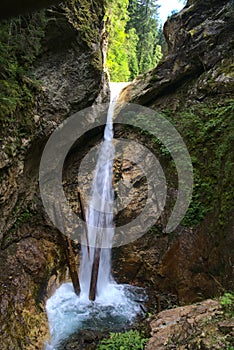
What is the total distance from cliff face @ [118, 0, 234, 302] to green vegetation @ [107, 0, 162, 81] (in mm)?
6073

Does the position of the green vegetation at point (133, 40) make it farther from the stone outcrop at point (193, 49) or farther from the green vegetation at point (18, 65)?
the green vegetation at point (18, 65)

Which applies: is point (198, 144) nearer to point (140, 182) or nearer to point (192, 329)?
point (140, 182)

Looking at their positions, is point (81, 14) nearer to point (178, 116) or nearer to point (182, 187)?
point (178, 116)

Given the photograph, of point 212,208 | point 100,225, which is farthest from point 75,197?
point 212,208

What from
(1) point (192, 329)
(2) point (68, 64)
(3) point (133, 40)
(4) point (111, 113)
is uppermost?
(3) point (133, 40)

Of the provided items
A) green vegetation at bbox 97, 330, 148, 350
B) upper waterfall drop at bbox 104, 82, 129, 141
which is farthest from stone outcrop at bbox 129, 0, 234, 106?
green vegetation at bbox 97, 330, 148, 350

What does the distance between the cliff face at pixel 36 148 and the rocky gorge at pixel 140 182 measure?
0.03m

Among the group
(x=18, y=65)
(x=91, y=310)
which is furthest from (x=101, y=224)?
(x=18, y=65)

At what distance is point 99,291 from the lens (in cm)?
754

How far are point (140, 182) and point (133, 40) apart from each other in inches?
574

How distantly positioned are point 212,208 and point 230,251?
152cm

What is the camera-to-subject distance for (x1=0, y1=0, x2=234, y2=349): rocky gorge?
5707mm

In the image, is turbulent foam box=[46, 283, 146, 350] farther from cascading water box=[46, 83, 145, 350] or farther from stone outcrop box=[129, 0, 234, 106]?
stone outcrop box=[129, 0, 234, 106]

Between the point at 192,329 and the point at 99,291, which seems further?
the point at 99,291
